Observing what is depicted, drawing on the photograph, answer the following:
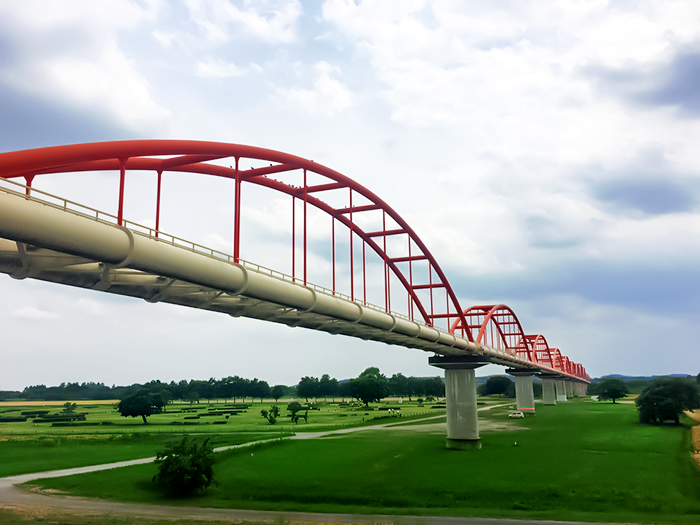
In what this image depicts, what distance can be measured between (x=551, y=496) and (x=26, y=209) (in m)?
31.6

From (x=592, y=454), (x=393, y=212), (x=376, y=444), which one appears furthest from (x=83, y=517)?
(x=592, y=454)

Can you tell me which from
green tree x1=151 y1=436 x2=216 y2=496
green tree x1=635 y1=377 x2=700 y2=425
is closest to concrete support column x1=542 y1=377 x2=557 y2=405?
green tree x1=635 y1=377 x2=700 y2=425

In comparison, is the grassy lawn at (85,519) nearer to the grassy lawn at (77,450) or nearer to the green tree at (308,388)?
the grassy lawn at (77,450)

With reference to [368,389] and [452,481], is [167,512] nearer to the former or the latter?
[452,481]

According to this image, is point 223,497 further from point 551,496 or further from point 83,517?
point 551,496

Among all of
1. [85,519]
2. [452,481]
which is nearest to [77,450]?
[85,519]

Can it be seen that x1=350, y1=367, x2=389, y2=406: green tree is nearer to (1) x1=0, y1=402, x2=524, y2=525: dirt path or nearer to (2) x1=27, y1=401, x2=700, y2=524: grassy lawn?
(2) x1=27, y1=401, x2=700, y2=524: grassy lawn

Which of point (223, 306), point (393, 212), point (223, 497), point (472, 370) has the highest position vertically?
point (393, 212)

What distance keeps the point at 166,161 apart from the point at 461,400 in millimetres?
39448

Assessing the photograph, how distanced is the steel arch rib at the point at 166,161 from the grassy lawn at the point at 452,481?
780 inches

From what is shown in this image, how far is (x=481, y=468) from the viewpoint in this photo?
4031cm

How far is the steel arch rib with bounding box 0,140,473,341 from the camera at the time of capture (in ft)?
56.6

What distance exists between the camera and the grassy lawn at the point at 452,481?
30500 mm

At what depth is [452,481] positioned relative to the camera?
35875 mm
